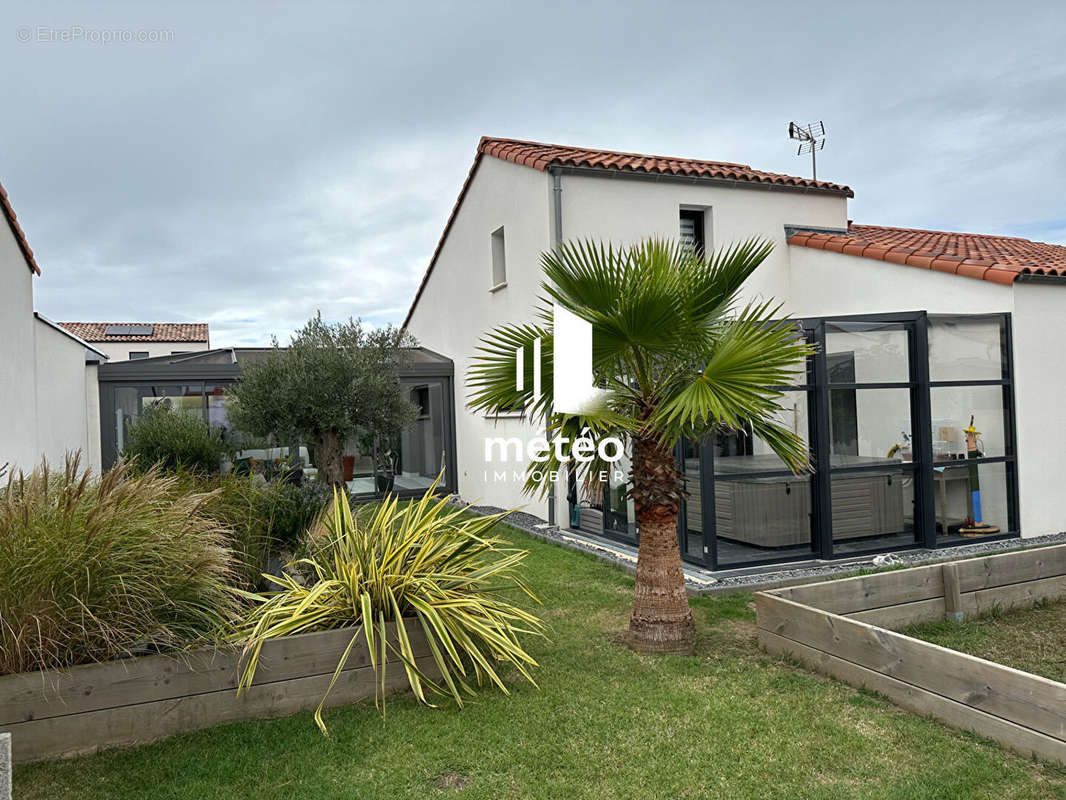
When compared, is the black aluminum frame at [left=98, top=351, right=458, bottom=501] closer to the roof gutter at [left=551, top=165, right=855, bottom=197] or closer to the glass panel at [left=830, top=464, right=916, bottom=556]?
the roof gutter at [left=551, top=165, right=855, bottom=197]

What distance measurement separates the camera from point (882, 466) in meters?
8.17

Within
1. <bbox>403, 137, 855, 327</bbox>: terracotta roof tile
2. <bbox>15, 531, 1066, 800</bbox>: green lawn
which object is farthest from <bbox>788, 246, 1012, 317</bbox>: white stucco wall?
<bbox>15, 531, 1066, 800</bbox>: green lawn

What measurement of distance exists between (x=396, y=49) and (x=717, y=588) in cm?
748

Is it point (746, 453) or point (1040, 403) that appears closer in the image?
point (746, 453)

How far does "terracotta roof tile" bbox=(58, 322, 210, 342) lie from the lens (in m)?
46.4

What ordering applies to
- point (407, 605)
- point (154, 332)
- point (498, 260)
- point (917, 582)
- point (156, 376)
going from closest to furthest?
point (407, 605) < point (917, 582) < point (498, 260) < point (156, 376) < point (154, 332)

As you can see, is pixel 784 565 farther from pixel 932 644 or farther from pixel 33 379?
pixel 33 379

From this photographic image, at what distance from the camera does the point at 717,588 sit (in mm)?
6820

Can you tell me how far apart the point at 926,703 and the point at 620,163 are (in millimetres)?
7973

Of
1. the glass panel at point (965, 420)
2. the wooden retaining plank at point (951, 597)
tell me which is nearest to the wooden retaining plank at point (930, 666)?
the wooden retaining plank at point (951, 597)

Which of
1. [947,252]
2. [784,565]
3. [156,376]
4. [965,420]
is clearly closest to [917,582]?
[784,565]

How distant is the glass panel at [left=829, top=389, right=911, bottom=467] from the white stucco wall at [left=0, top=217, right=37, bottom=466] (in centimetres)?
826

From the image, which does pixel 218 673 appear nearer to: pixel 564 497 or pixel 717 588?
pixel 717 588

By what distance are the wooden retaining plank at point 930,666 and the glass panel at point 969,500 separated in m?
4.49
